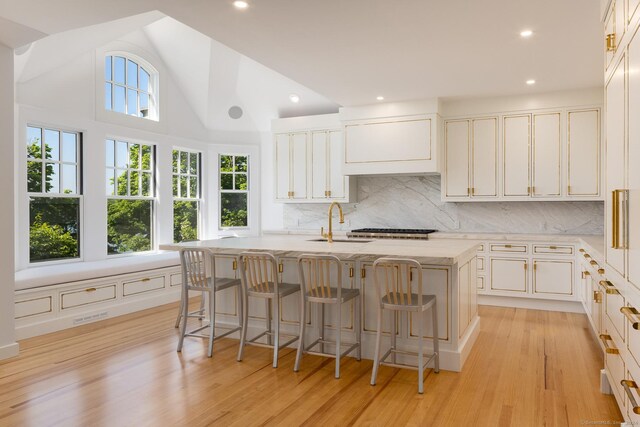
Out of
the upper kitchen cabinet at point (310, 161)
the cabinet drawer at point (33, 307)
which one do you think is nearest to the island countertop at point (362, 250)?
the cabinet drawer at point (33, 307)

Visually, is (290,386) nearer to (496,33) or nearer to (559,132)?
(496,33)

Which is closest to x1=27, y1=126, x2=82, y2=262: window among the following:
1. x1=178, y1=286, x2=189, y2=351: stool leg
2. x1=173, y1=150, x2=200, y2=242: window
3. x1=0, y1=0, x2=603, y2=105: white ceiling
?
x1=173, y1=150, x2=200, y2=242: window

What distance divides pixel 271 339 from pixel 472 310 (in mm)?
1836

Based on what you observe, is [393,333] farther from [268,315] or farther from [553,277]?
[553,277]

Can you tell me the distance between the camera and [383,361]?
3598 mm

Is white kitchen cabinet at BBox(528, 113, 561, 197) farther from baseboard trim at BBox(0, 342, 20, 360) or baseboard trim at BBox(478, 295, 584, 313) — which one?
baseboard trim at BBox(0, 342, 20, 360)

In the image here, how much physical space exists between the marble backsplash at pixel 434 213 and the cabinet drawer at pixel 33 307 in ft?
12.3

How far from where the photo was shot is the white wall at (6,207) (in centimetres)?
376

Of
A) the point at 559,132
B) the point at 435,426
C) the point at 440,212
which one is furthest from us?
the point at 440,212

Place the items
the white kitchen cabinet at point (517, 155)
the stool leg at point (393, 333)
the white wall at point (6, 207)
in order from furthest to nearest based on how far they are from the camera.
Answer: the white kitchen cabinet at point (517, 155) < the white wall at point (6, 207) < the stool leg at point (393, 333)

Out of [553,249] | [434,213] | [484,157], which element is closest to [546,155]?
[484,157]

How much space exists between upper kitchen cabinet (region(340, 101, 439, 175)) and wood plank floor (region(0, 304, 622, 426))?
8.34 feet

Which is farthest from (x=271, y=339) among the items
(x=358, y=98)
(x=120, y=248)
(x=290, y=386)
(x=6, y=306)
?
(x=358, y=98)

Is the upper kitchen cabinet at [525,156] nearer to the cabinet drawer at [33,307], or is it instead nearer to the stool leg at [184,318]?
the stool leg at [184,318]
